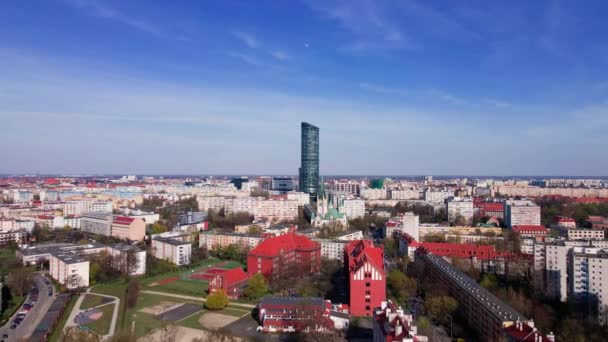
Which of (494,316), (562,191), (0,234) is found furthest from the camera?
(562,191)

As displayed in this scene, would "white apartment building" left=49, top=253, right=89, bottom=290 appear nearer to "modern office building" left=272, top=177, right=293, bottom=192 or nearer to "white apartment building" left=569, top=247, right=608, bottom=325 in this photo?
"white apartment building" left=569, top=247, right=608, bottom=325

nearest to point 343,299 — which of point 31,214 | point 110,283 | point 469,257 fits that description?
point 469,257

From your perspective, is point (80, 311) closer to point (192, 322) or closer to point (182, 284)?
point (192, 322)

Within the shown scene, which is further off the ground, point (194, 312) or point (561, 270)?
point (561, 270)

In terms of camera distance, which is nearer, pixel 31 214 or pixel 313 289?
pixel 313 289

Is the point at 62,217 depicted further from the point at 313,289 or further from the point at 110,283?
the point at 313,289

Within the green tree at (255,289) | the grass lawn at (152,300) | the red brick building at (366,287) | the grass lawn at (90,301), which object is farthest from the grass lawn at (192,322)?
the red brick building at (366,287)

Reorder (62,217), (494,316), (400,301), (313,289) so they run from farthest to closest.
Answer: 1. (62,217)
2. (313,289)
3. (400,301)
4. (494,316)

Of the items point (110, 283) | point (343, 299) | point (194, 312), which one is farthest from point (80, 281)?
point (343, 299)

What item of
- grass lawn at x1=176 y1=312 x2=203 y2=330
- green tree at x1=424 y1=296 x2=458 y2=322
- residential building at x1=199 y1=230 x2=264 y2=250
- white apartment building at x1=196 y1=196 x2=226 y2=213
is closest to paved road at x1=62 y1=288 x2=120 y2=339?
grass lawn at x1=176 y1=312 x2=203 y2=330
